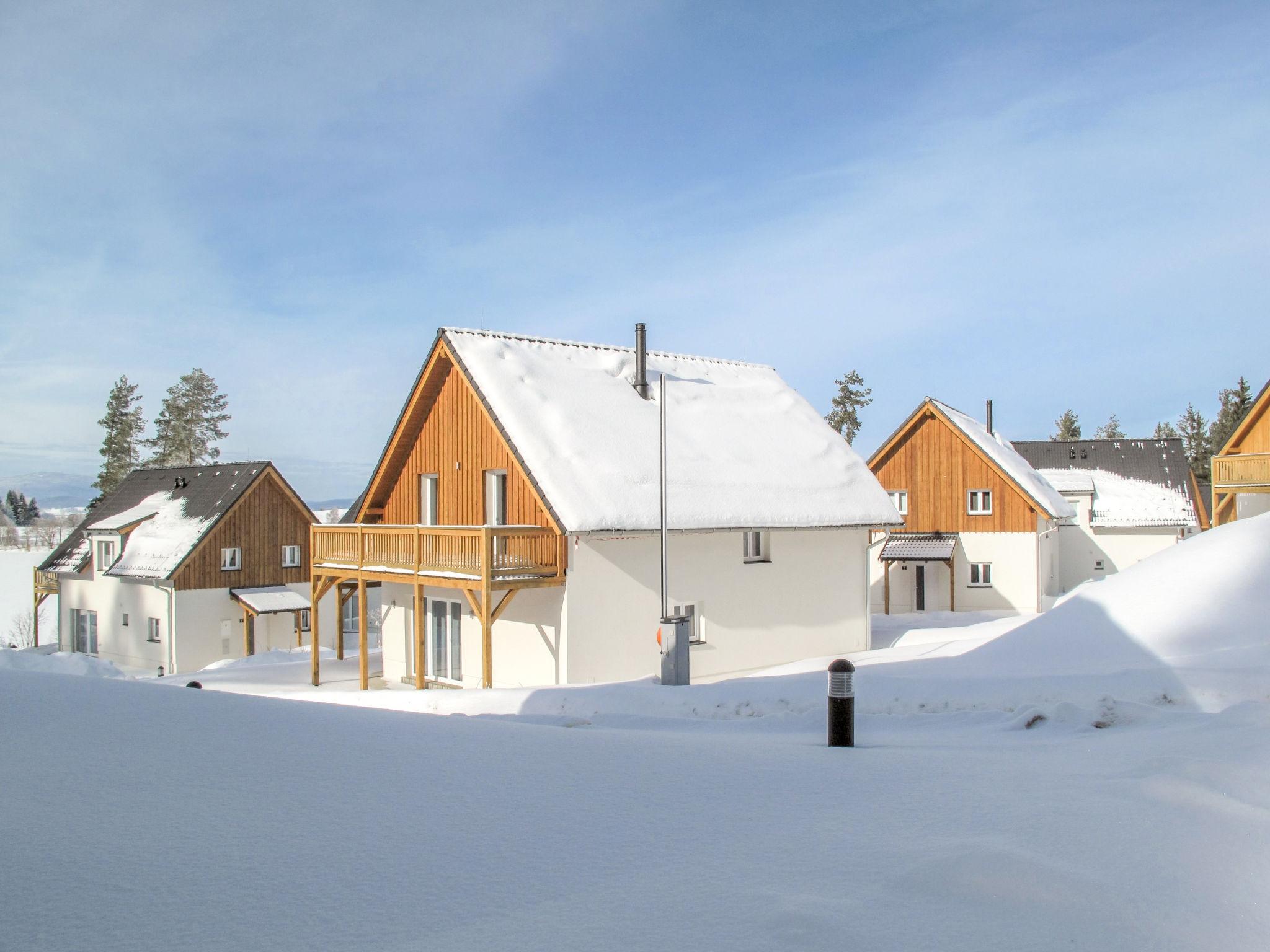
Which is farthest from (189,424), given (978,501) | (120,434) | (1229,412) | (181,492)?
(1229,412)

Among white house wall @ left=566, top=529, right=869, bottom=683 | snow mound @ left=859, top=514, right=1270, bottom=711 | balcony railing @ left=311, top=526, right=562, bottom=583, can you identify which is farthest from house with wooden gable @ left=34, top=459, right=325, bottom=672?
snow mound @ left=859, top=514, right=1270, bottom=711

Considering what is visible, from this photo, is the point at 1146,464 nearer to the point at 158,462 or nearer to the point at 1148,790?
the point at 1148,790

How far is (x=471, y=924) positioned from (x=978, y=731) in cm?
654

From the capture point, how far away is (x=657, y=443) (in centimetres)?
2031

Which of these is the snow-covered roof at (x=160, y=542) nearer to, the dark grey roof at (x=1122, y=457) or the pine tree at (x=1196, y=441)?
the dark grey roof at (x=1122, y=457)

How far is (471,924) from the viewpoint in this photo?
3.06 metres

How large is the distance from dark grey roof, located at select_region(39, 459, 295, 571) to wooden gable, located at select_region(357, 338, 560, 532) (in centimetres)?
1212

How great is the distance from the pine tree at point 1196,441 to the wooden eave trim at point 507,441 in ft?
228

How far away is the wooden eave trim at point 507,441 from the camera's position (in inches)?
691

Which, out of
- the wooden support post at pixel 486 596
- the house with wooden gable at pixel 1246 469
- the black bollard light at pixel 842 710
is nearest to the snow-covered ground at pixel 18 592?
the wooden support post at pixel 486 596

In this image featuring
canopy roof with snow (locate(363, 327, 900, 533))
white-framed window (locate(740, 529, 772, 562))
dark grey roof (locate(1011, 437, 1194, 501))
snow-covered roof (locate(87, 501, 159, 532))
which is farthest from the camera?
dark grey roof (locate(1011, 437, 1194, 501))

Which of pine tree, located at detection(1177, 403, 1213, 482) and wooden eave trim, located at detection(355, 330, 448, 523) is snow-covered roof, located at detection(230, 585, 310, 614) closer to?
wooden eave trim, located at detection(355, 330, 448, 523)

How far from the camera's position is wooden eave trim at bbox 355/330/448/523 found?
20.9 meters

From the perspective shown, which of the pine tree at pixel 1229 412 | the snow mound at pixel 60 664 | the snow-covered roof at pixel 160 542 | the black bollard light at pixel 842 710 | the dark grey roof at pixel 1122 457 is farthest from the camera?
the pine tree at pixel 1229 412
